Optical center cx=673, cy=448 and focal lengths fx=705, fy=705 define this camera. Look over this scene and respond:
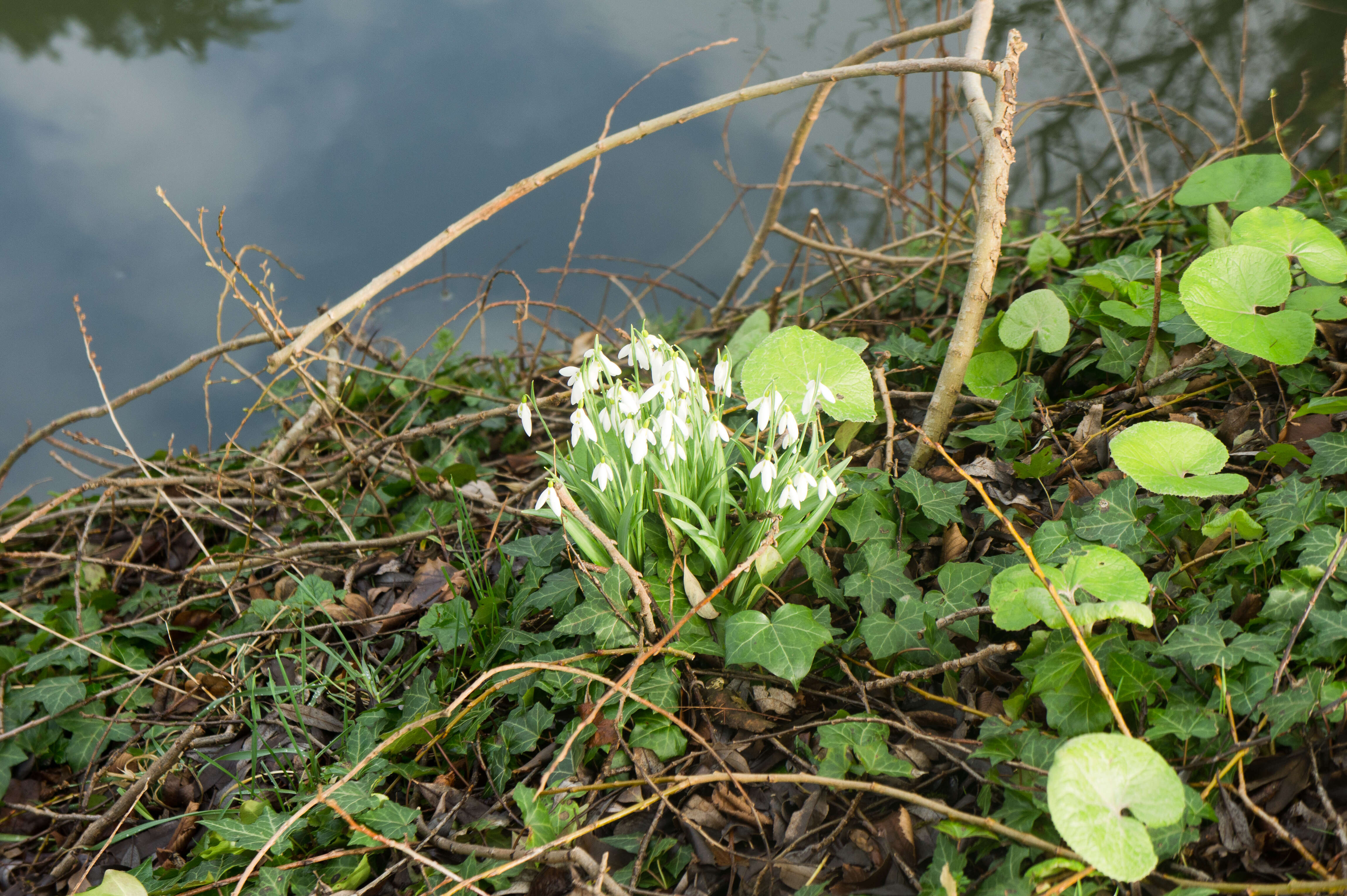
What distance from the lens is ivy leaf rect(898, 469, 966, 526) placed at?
1593mm

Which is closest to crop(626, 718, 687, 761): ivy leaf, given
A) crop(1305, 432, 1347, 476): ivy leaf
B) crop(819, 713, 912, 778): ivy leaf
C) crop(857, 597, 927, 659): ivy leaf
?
crop(819, 713, 912, 778): ivy leaf

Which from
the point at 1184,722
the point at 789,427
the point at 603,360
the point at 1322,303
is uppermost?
the point at 603,360

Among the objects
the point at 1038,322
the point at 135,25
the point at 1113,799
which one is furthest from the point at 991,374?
the point at 135,25

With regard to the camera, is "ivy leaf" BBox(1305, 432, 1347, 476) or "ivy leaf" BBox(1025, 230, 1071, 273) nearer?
"ivy leaf" BBox(1305, 432, 1347, 476)

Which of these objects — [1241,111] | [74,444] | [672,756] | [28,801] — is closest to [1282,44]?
[1241,111]

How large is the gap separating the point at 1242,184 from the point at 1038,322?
87cm

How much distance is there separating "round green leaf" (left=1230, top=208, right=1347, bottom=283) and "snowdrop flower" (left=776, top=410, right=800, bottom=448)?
1.16 m

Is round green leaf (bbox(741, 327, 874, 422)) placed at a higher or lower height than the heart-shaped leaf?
higher

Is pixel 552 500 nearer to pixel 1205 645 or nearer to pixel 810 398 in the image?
pixel 810 398

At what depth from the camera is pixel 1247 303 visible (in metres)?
1.56

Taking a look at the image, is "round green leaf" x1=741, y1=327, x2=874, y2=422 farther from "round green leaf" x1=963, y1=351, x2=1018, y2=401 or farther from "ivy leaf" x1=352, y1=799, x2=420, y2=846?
"ivy leaf" x1=352, y1=799, x2=420, y2=846

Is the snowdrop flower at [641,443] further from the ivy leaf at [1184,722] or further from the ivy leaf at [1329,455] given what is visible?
the ivy leaf at [1329,455]

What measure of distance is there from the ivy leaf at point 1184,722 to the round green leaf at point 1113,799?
0.57 feet

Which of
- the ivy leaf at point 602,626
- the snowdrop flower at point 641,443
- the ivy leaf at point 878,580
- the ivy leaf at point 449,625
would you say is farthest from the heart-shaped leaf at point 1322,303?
the ivy leaf at point 449,625
